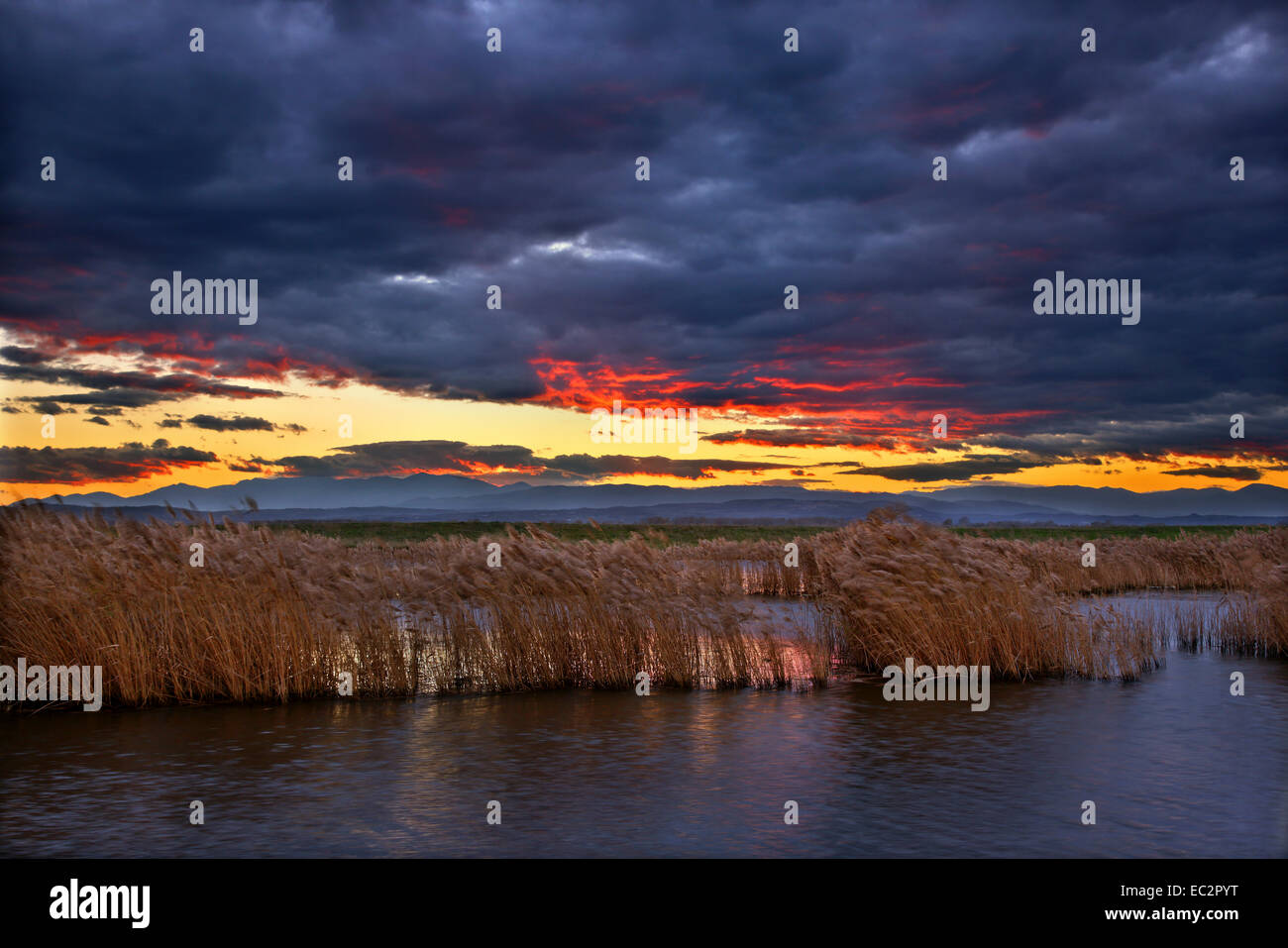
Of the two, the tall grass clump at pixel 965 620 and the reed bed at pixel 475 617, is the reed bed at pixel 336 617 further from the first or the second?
the tall grass clump at pixel 965 620

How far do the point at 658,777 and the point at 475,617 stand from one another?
753 cm

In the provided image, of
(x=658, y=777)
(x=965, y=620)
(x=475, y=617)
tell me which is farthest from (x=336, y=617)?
(x=965, y=620)

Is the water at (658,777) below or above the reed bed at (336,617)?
below

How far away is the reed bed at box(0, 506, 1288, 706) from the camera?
15.6 metres

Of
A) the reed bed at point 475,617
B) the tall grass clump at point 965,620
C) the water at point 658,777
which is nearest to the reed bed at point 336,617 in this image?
the reed bed at point 475,617

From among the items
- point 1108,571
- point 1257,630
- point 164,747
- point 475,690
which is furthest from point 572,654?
point 1108,571

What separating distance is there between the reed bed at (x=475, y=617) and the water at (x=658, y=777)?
879mm

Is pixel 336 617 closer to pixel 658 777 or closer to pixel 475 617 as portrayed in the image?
pixel 475 617

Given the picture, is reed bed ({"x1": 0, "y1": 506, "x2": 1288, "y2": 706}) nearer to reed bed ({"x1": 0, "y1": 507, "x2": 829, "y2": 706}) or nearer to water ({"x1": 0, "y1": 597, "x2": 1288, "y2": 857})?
reed bed ({"x1": 0, "y1": 507, "x2": 829, "y2": 706})

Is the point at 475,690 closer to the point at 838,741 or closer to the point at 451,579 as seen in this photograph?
the point at 451,579

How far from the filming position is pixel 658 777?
11.6m

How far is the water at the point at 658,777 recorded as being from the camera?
935 centimetres
